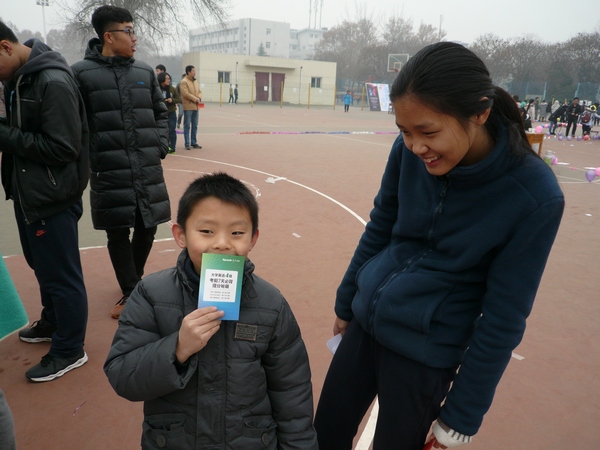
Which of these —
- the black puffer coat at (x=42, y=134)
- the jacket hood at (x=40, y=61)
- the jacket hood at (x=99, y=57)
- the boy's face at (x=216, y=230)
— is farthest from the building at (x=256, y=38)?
the boy's face at (x=216, y=230)

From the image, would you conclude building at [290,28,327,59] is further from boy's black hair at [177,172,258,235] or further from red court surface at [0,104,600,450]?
boy's black hair at [177,172,258,235]

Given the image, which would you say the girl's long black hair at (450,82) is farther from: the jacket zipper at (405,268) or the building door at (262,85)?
the building door at (262,85)

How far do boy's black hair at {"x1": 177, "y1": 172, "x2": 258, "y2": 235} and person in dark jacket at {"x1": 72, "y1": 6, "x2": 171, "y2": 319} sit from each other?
6.16 ft

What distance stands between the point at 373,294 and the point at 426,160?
20.0 inches

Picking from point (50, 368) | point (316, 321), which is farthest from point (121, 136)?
point (316, 321)

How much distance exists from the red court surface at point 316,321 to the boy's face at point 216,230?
55.7 inches

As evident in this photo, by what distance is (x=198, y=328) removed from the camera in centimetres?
141

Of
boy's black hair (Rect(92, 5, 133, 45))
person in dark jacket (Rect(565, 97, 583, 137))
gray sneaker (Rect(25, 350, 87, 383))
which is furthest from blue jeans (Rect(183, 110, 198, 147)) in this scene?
person in dark jacket (Rect(565, 97, 583, 137))

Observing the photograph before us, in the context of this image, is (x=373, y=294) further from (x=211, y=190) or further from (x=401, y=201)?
(x=211, y=190)

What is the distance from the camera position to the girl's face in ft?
4.47

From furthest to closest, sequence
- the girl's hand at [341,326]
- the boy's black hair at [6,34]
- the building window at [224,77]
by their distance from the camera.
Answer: the building window at [224,77]
the boy's black hair at [6,34]
the girl's hand at [341,326]

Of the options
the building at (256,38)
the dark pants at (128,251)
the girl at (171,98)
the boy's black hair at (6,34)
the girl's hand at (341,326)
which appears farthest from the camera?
the building at (256,38)

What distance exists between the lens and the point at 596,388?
9.90 ft

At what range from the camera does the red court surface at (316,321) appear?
2.54 m
